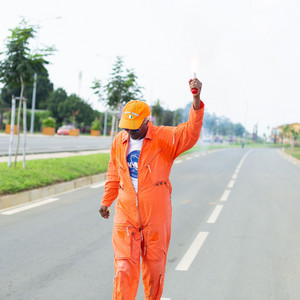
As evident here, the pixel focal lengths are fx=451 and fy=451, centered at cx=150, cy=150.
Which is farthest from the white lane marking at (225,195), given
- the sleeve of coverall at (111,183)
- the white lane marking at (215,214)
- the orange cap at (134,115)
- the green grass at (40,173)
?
the orange cap at (134,115)

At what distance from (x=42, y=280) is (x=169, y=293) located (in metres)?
1.30

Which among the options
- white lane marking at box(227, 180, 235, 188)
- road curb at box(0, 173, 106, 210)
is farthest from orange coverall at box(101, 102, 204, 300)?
white lane marking at box(227, 180, 235, 188)

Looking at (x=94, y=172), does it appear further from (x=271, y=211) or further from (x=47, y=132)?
(x=47, y=132)

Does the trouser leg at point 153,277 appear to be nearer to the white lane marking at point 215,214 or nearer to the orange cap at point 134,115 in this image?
the orange cap at point 134,115

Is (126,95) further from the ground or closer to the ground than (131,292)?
further from the ground

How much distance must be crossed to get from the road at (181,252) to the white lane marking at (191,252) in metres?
0.01

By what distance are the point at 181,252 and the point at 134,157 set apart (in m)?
2.83

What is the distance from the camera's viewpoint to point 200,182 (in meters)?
14.3

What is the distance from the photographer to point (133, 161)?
11.1 ft

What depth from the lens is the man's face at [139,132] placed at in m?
3.33

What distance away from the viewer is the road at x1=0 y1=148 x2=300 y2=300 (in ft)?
14.4

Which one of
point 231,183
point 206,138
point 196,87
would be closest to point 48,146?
point 231,183

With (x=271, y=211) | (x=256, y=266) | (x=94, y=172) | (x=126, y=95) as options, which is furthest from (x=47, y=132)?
(x=256, y=266)

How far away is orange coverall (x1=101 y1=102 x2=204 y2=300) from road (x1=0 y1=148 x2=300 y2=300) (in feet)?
3.35
